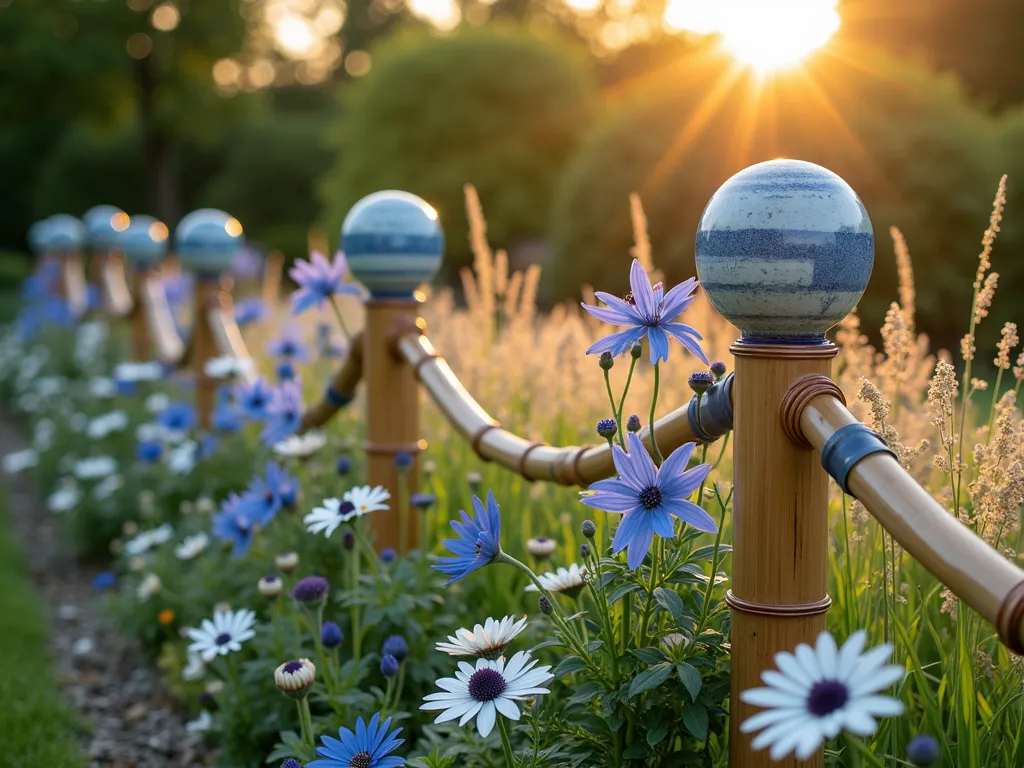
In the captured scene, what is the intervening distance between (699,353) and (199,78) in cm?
1675

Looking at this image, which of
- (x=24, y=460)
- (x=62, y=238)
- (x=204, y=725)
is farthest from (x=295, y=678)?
(x=62, y=238)

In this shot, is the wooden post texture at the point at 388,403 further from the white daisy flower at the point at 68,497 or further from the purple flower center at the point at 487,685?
the white daisy flower at the point at 68,497

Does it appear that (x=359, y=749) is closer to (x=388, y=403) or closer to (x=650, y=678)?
(x=650, y=678)

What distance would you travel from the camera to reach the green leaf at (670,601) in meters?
1.34

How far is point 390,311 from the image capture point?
255 cm

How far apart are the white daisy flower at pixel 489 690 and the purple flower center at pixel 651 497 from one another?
249mm

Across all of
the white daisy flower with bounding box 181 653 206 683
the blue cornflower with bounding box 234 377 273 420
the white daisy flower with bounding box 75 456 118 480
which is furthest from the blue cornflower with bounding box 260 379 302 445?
the white daisy flower with bounding box 75 456 118 480

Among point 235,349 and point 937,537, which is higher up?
point 235,349

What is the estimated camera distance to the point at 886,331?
1.78m

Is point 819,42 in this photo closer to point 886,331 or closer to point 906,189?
point 906,189

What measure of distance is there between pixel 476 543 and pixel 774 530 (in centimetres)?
41

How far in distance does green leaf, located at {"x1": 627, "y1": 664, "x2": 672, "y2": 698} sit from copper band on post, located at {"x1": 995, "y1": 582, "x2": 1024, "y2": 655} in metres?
0.45

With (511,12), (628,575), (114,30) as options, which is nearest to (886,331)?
(628,575)

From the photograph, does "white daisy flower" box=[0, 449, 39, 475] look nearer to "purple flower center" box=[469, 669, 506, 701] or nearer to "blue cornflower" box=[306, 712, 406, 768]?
"blue cornflower" box=[306, 712, 406, 768]
